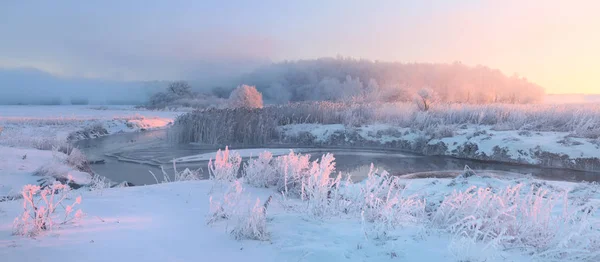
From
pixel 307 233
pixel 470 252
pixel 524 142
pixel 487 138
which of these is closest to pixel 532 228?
pixel 470 252

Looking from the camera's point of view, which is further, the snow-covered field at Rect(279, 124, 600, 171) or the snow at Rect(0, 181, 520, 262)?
the snow-covered field at Rect(279, 124, 600, 171)

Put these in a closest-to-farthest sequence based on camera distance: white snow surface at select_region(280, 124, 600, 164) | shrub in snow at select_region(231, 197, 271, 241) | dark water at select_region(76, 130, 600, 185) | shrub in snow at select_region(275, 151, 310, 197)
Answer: shrub in snow at select_region(231, 197, 271, 241), shrub in snow at select_region(275, 151, 310, 197), dark water at select_region(76, 130, 600, 185), white snow surface at select_region(280, 124, 600, 164)

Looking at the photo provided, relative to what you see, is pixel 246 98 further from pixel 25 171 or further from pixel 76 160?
pixel 25 171

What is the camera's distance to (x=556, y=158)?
1149 centimetres

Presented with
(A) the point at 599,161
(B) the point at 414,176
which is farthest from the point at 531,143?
(B) the point at 414,176

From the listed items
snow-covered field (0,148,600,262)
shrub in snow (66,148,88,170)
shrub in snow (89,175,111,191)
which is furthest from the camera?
shrub in snow (66,148,88,170)

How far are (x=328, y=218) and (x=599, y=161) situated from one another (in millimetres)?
10706

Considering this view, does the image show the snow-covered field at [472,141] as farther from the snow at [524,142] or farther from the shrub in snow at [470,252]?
the shrub in snow at [470,252]

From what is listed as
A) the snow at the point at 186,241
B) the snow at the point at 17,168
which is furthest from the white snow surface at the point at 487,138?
the snow at the point at 186,241

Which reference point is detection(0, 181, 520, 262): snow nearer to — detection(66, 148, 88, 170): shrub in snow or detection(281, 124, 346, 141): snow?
detection(66, 148, 88, 170): shrub in snow

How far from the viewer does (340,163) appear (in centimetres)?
1166

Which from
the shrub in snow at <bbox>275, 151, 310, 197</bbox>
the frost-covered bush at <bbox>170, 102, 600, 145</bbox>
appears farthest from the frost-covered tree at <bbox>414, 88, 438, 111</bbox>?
the shrub in snow at <bbox>275, 151, 310, 197</bbox>

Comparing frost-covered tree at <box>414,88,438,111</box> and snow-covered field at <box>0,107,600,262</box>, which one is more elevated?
frost-covered tree at <box>414,88,438,111</box>

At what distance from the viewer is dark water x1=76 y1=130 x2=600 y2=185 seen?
391 inches
